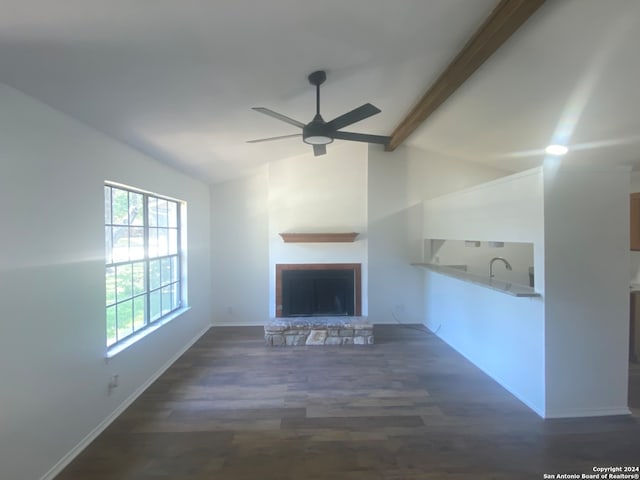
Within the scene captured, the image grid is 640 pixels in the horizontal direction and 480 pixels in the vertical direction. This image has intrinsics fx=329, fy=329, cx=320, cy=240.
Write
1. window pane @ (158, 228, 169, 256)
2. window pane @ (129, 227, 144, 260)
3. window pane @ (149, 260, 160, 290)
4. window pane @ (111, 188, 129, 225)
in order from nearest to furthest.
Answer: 1. window pane @ (111, 188, 129, 225)
2. window pane @ (129, 227, 144, 260)
3. window pane @ (149, 260, 160, 290)
4. window pane @ (158, 228, 169, 256)

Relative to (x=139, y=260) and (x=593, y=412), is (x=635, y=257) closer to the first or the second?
→ (x=593, y=412)

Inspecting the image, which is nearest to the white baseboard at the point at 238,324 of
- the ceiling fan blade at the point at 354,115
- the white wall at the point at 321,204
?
the white wall at the point at 321,204

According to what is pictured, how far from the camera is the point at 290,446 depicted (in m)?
2.41

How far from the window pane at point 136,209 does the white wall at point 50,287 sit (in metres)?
0.44

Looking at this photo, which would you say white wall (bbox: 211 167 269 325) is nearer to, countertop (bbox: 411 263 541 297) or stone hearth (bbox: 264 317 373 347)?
stone hearth (bbox: 264 317 373 347)

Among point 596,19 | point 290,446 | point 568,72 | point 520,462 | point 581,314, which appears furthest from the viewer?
point 581,314

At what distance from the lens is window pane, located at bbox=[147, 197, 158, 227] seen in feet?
12.2

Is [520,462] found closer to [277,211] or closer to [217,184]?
[277,211]

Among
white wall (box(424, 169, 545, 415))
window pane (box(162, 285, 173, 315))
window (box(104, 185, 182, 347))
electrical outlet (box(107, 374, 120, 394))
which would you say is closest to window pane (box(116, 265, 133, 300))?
window (box(104, 185, 182, 347))

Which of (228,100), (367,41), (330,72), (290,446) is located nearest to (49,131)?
(228,100)

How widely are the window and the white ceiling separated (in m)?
0.61

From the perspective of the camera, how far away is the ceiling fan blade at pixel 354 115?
8.11ft

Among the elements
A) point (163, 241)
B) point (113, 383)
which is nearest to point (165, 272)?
point (163, 241)

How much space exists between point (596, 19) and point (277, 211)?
166 inches
